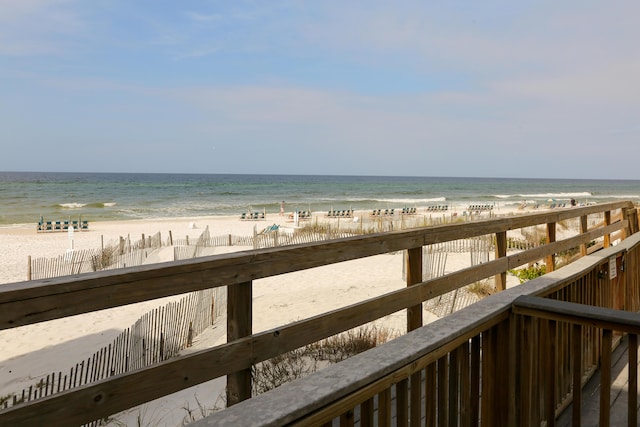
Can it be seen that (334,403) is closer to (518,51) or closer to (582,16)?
(582,16)

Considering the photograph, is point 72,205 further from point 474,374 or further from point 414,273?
point 474,374

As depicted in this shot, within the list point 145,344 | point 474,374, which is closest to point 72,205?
point 145,344

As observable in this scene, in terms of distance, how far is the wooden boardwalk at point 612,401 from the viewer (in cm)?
273

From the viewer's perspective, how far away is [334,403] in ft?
3.97

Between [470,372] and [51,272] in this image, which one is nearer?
[470,372]

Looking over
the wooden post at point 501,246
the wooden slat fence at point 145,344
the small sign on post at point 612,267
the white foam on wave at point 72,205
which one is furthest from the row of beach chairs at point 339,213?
the small sign on post at point 612,267

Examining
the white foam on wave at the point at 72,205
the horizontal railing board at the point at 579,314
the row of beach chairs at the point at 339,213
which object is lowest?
the row of beach chairs at the point at 339,213

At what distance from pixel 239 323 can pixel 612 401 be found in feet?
8.11

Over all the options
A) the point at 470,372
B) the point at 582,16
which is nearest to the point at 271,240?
the point at 582,16

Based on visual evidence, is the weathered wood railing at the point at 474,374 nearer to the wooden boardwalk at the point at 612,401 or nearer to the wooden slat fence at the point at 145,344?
the wooden boardwalk at the point at 612,401

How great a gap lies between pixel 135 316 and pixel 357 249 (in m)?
6.99

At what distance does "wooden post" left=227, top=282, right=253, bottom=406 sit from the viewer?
2168 mm

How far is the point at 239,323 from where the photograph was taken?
85.7 inches

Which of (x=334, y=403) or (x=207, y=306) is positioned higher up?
(x=334, y=403)
